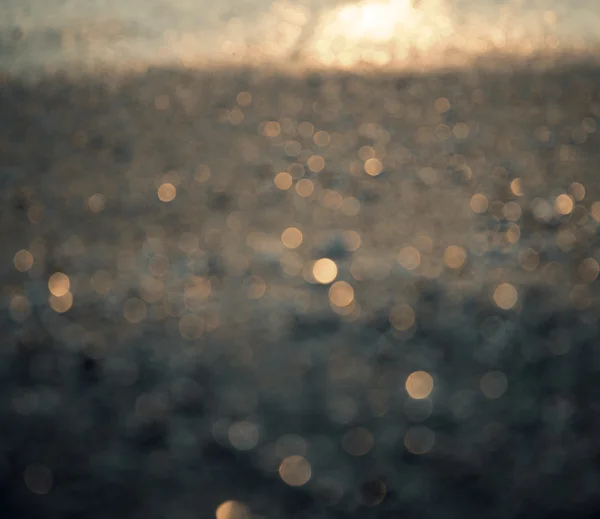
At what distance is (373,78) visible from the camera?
1158 mm

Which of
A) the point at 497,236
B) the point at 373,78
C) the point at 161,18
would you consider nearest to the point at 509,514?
the point at 497,236

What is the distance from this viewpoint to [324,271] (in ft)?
2.40

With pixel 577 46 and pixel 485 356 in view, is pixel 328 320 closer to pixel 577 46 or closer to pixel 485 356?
pixel 485 356

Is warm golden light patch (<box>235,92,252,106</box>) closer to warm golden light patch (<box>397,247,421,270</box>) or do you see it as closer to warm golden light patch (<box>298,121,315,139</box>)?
warm golden light patch (<box>298,121,315,139</box>)

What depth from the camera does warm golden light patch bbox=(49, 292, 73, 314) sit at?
0.69 metres

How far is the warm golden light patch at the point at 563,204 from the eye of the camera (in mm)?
804

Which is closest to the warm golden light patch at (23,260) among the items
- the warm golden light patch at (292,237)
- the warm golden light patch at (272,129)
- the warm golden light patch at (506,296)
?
the warm golden light patch at (292,237)

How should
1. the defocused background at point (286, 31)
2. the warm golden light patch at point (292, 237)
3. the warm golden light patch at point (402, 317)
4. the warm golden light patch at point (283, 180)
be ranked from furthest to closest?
the defocused background at point (286, 31) → the warm golden light patch at point (283, 180) → the warm golden light patch at point (292, 237) → the warm golden light patch at point (402, 317)

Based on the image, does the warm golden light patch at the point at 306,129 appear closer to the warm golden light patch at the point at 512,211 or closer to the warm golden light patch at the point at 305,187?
the warm golden light patch at the point at 305,187

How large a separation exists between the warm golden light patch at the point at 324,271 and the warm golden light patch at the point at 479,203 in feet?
0.76

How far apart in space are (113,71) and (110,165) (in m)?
0.38

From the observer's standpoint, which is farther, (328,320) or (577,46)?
(577,46)

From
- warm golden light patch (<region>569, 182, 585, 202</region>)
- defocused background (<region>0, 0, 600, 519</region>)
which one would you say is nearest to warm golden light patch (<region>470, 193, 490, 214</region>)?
defocused background (<region>0, 0, 600, 519</region>)

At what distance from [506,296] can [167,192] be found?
1.66ft
